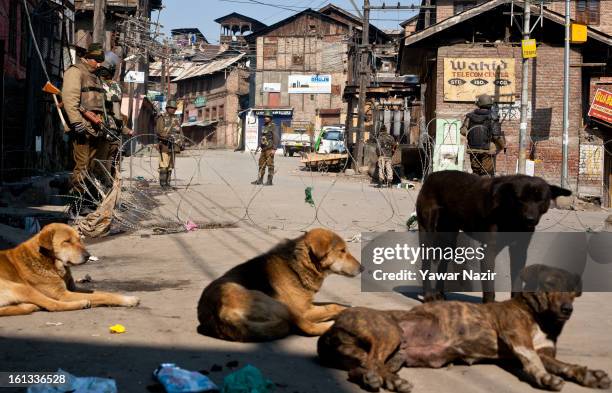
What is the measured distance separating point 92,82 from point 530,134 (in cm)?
1931

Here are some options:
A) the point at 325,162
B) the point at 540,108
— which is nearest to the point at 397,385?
the point at 540,108

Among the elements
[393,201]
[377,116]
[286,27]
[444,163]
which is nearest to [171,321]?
[393,201]

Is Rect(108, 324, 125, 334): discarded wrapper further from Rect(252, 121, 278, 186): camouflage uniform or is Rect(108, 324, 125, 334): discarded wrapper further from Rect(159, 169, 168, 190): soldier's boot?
Rect(252, 121, 278, 186): camouflage uniform

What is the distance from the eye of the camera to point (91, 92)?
1136 cm

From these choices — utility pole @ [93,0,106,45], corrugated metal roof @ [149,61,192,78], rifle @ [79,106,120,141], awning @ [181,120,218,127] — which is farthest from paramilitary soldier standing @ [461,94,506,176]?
corrugated metal roof @ [149,61,192,78]

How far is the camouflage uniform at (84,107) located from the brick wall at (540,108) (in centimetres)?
1742

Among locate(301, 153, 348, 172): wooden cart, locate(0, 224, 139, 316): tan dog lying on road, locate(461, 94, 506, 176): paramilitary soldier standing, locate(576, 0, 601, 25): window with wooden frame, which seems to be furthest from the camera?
locate(576, 0, 601, 25): window with wooden frame

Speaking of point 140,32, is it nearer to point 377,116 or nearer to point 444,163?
point 377,116

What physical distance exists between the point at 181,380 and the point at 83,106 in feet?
26.2

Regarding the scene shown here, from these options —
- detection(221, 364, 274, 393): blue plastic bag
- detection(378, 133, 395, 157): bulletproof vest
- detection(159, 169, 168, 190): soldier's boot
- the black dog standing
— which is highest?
detection(378, 133, 395, 157): bulletproof vest

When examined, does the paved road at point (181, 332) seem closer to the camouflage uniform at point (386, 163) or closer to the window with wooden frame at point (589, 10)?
the camouflage uniform at point (386, 163)

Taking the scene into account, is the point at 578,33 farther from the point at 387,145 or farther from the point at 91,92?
the point at 91,92

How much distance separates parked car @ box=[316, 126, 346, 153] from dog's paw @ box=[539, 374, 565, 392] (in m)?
41.2

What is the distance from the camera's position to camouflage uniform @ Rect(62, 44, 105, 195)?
10.9 metres
